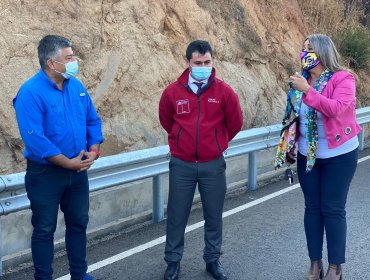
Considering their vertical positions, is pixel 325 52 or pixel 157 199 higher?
pixel 325 52

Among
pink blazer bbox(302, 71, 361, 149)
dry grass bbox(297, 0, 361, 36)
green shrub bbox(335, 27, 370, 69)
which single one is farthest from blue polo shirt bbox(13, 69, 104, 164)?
dry grass bbox(297, 0, 361, 36)

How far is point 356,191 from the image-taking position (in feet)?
28.0

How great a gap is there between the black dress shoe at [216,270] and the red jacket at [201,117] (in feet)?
2.91

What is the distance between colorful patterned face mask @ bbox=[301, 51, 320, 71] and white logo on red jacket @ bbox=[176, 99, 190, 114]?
96cm

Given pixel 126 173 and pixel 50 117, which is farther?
pixel 126 173

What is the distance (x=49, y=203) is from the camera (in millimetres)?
4926

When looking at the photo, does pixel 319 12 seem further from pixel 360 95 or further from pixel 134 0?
pixel 134 0

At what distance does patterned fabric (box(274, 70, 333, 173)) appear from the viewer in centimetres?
510

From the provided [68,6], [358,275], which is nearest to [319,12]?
[68,6]

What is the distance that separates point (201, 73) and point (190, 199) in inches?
41.2

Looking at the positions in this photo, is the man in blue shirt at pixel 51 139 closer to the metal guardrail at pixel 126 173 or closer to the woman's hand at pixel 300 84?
the metal guardrail at pixel 126 173

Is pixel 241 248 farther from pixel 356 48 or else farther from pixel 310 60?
pixel 356 48

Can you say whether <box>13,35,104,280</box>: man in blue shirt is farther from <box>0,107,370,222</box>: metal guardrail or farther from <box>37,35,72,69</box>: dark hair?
<box>0,107,370,222</box>: metal guardrail

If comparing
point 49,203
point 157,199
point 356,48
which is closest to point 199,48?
point 49,203
